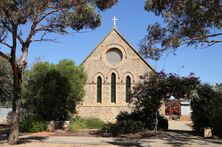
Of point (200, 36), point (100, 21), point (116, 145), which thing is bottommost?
point (116, 145)

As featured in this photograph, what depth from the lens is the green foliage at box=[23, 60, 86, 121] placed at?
102 feet

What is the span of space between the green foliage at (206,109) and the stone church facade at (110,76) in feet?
57.2

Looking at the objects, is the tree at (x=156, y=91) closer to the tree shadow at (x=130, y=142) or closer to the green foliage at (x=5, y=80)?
the tree shadow at (x=130, y=142)

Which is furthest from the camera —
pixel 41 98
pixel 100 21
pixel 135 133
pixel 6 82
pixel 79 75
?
pixel 6 82

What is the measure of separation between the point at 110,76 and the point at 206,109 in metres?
20.5

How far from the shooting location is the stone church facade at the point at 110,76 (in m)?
44.4

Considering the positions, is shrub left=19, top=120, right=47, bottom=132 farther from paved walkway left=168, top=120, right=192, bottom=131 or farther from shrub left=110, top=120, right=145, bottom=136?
paved walkway left=168, top=120, right=192, bottom=131

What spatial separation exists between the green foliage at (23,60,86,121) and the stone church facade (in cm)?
1182

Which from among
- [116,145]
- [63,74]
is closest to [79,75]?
[63,74]

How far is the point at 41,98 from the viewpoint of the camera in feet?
102

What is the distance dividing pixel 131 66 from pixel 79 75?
39.7 feet

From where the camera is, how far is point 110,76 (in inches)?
1769

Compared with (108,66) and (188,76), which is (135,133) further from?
(108,66)

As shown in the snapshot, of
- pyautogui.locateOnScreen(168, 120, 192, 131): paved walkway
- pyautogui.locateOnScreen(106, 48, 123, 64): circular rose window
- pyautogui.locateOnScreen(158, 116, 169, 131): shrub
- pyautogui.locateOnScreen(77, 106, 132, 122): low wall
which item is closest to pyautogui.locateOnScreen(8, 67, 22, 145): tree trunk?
pyautogui.locateOnScreen(158, 116, 169, 131): shrub
